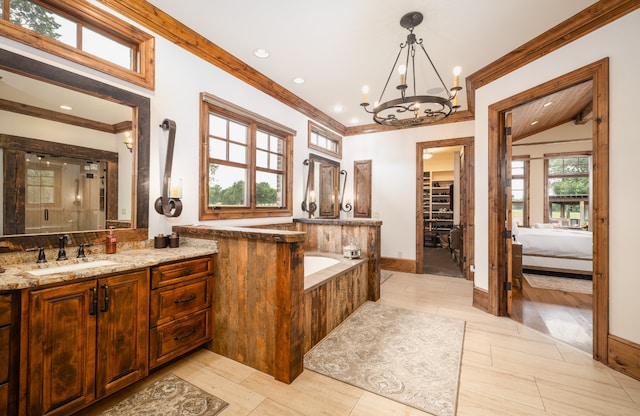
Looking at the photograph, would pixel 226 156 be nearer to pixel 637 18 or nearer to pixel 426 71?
pixel 426 71

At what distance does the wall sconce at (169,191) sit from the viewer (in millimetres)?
2463

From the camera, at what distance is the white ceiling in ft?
7.65

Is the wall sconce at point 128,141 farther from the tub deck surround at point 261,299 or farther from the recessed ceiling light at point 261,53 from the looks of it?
the recessed ceiling light at point 261,53

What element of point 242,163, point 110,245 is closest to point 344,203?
point 242,163

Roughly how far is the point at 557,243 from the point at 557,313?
A: 2.14 meters

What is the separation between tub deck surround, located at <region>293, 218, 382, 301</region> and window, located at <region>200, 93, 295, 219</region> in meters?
0.54

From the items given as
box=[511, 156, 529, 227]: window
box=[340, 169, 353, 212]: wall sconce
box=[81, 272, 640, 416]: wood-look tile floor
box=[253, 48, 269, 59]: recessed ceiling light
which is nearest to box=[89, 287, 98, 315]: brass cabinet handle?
box=[81, 272, 640, 416]: wood-look tile floor

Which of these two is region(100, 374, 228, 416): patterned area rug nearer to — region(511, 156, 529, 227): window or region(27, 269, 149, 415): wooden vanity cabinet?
region(27, 269, 149, 415): wooden vanity cabinet

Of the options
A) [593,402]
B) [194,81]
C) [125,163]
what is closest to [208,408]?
[125,163]

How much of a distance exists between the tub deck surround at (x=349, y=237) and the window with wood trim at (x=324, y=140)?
1.56 m

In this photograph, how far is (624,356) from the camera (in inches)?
80.8

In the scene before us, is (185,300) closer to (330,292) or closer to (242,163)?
(330,292)

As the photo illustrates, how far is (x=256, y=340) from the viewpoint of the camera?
6.83 feet

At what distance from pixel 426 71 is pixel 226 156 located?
2.77 m
